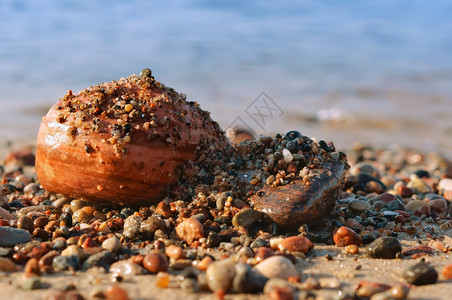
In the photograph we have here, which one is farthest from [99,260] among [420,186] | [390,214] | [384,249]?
[420,186]

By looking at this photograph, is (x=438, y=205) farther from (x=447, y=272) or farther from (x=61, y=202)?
(x=61, y=202)

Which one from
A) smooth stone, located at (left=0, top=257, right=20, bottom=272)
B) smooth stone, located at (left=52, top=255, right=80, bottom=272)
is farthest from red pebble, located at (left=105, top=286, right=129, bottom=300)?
smooth stone, located at (left=0, top=257, right=20, bottom=272)

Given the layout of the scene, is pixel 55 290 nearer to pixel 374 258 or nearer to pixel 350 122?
pixel 374 258

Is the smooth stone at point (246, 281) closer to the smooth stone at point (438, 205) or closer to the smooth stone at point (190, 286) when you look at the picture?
the smooth stone at point (190, 286)

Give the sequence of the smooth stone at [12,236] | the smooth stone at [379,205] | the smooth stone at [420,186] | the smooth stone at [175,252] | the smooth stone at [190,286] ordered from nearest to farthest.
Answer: the smooth stone at [190,286], the smooth stone at [175,252], the smooth stone at [12,236], the smooth stone at [379,205], the smooth stone at [420,186]

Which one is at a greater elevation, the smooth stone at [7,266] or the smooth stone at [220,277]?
the smooth stone at [7,266]

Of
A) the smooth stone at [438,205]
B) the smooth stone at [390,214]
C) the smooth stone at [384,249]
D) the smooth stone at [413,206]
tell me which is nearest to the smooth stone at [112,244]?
the smooth stone at [384,249]
